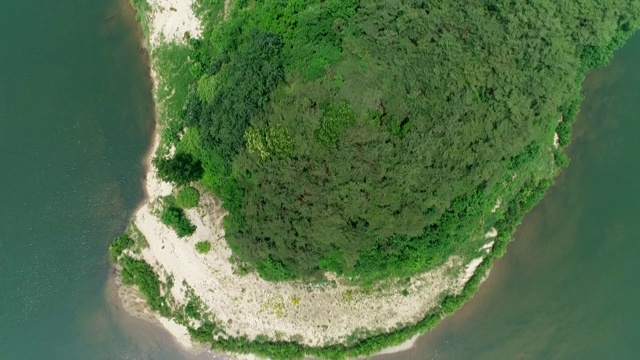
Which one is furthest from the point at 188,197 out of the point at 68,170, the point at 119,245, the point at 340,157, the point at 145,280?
the point at 340,157

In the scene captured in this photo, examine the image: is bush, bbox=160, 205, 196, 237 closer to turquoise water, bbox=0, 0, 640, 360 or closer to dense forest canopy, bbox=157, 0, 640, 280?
dense forest canopy, bbox=157, 0, 640, 280

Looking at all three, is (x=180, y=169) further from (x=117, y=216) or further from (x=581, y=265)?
(x=581, y=265)

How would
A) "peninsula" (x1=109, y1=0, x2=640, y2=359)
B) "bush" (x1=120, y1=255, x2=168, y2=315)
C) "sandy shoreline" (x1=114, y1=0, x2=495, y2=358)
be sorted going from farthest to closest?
"bush" (x1=120, y1=255, x2=168, y2=315) < "sandy shoreline" (x1=114, y1=0, x2=495, y2=358) < "peninsula" (x1=109, y1=0, x2=640, y2=359)

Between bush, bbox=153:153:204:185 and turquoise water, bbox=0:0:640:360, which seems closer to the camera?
bush, bbox=153:153:204:185

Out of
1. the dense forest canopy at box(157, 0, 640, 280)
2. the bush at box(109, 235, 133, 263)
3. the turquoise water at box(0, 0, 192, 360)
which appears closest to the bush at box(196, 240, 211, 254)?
the dense forest canopy at box(157, 0, 640, 280)

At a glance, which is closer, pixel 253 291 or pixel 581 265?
pixel 253 291

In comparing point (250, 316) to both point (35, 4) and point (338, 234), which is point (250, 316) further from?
point (35, 4)
